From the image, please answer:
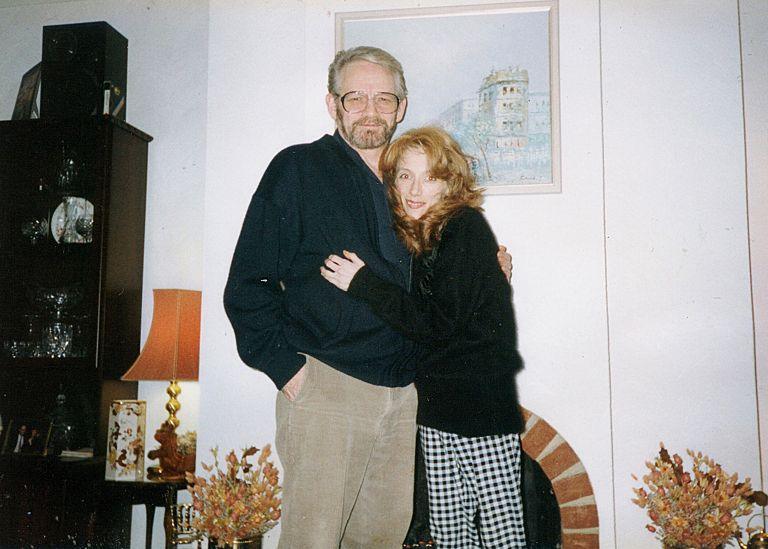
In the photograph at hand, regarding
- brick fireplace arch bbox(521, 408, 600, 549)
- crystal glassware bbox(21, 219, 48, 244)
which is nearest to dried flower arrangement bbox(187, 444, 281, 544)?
brick fireplace arch bbox(521, 408, 600, 549)

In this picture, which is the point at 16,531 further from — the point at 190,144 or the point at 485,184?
the point at 485,184

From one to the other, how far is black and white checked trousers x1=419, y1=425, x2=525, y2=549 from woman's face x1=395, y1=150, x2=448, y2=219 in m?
0.66

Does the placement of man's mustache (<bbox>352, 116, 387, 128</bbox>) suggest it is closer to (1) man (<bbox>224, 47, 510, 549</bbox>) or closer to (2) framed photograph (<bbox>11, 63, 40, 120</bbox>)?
(1) man (<bbox>224, 47, 510, 549</bbox>)

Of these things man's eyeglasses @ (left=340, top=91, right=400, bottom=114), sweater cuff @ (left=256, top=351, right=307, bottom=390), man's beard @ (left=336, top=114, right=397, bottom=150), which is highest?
man's eyeglasses @ (left=340, top=91, right=400, bottom=114)

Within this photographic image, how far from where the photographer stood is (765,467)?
83.7 inches

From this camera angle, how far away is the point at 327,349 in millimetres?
1707

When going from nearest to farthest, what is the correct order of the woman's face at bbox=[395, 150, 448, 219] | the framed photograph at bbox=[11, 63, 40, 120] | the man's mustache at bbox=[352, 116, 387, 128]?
the woman's face at bbox=[395, 150, 448, 219] → the man's mustache at bbox=[352, 116, 387, 128] → the framed photograph at bbox=[11, 63, 40, 120]

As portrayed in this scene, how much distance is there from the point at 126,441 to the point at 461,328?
167 centimetres

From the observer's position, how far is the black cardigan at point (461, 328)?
170 cm

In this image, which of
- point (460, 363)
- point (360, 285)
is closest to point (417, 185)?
point (360, 285)

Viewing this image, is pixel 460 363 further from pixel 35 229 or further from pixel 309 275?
pixel 35 229

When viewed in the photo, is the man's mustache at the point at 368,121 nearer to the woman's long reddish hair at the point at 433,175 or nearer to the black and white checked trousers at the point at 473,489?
the woman's long reddish hair at the point at 433,175

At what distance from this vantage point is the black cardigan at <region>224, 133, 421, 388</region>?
171cm

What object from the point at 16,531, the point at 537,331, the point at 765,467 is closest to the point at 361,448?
the point at 537,331
